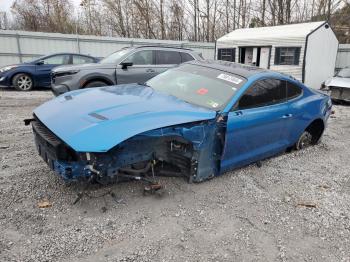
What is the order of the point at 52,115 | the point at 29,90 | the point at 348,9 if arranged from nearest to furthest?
the point at 52,115, the point at 29,90, the point at 348,9

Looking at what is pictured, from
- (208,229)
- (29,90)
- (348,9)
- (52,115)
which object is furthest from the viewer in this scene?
(348,9)

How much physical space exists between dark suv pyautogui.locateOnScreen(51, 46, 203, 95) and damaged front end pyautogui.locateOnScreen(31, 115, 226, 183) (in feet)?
12.3

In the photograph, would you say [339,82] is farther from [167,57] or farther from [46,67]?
[46,67]

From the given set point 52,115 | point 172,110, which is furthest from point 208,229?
point 52,115

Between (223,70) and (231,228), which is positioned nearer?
(231,228)

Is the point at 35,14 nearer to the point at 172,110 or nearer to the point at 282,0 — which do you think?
the point at 282,0

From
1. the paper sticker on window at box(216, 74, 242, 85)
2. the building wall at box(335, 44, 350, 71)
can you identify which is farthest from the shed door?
the paper sticker on window at box(216, 74, 242, 85)

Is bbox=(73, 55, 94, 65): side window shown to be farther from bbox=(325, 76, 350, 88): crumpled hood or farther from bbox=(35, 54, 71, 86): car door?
bbox=(325, 76, 350, 88): crumpled hood

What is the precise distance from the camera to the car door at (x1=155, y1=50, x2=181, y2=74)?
859 centimetres

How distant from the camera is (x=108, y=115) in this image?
330 centimetres

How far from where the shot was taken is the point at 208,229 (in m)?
3.19

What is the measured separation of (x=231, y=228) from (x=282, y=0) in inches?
1025

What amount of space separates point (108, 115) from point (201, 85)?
1567 mm

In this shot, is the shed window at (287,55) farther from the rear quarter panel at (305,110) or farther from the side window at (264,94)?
the side window at (264,94)
